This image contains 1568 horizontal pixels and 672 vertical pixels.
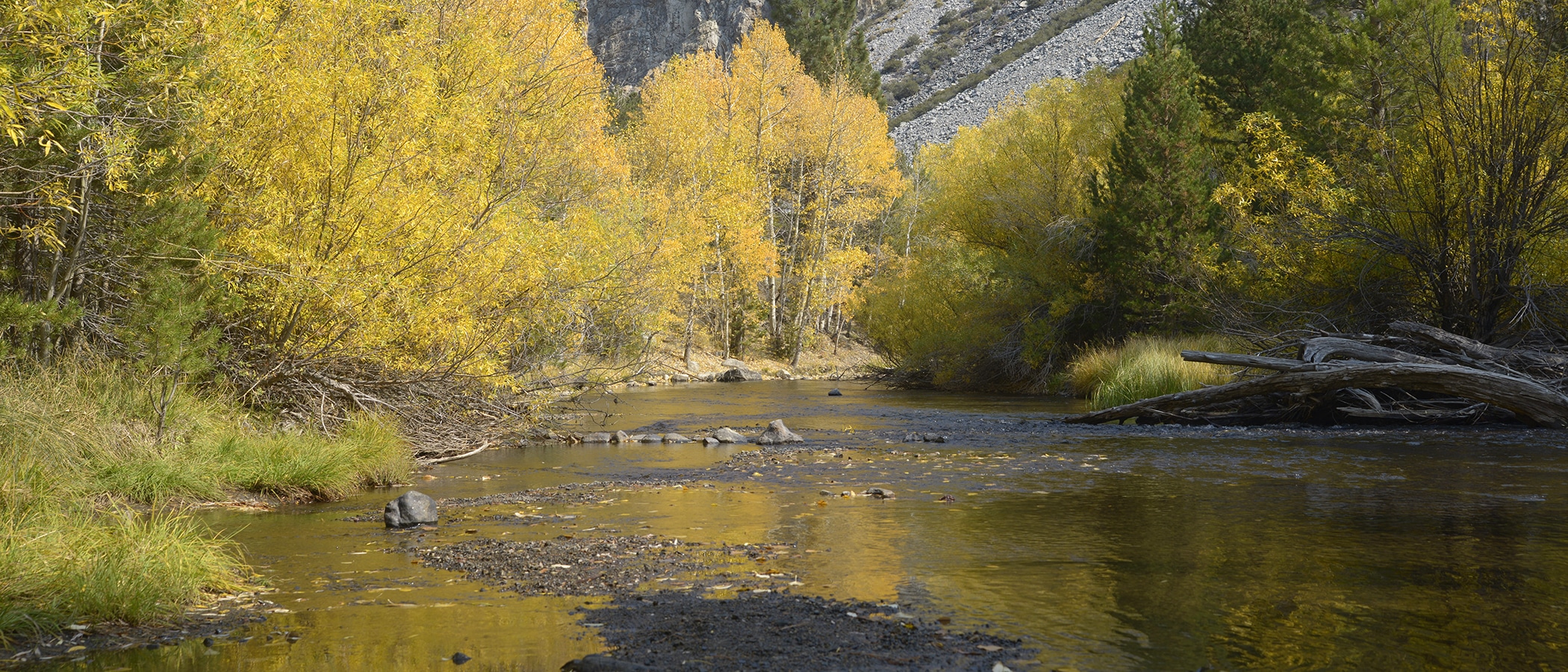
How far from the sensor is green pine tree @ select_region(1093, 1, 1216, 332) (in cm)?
2605

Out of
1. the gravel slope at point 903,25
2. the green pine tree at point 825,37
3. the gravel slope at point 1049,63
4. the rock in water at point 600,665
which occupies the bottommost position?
the rock in water at point 600,665

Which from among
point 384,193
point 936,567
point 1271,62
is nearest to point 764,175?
point 1271,62

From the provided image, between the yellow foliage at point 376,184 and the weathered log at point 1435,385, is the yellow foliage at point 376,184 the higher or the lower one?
the higher one

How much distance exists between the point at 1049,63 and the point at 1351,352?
76580 millimetres

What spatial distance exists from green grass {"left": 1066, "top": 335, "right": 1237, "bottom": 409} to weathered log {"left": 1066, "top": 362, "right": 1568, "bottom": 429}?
3237 millimetres

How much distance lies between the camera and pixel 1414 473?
12.5 meters

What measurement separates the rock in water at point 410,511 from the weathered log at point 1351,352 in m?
14.0

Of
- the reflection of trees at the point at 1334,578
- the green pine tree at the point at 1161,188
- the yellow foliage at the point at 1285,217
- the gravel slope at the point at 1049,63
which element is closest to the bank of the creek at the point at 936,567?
the reflection of trees at the point at 1334,578

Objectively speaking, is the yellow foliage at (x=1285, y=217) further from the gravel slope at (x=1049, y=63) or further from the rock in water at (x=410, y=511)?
the gravel slope at (x=1049, y=63)

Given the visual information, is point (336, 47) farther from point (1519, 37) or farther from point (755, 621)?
point (1519, 37)

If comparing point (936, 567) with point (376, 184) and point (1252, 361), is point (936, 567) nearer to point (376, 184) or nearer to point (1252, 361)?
point (376, 184)

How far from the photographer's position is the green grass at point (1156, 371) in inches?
830

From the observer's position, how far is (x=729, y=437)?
57.7 feet

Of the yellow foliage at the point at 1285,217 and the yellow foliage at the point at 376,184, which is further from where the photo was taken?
the yellow foliage at the point at 1285,217
